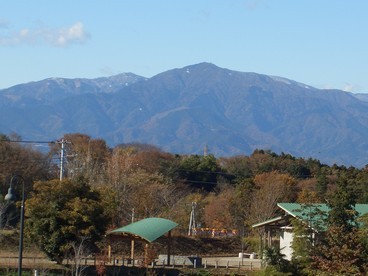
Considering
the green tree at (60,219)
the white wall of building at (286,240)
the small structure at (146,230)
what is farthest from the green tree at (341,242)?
the green tree at (60,219)

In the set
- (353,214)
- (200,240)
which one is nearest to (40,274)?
(353,214)

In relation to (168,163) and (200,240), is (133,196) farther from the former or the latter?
(168,163)

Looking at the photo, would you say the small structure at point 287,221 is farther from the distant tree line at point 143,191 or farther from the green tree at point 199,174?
the green tree at point 199,174

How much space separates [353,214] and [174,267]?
31.6 feet

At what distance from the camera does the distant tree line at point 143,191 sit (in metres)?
38.0

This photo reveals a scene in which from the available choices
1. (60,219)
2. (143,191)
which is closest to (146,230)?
(60,219)

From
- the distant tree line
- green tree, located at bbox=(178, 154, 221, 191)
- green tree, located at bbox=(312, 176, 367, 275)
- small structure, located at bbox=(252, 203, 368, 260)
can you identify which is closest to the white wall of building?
small structure, located at bbox=(252, 203, 368, 260)

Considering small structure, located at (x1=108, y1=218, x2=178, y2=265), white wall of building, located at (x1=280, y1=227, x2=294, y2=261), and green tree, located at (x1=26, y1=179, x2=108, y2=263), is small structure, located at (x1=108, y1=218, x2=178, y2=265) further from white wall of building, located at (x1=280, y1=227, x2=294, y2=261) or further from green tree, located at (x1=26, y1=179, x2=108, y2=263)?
white wall of building, located at (x1=280, y1=227, x2=294, y2=261)

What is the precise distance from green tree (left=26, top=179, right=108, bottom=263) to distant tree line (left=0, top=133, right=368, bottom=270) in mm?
43

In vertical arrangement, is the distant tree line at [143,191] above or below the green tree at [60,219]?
above

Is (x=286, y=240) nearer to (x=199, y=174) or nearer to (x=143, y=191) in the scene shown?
(x=143, y=191)

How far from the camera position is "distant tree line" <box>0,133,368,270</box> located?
125 feet

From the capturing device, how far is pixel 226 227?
6150 cm

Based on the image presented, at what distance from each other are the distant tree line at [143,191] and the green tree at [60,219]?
4cm
